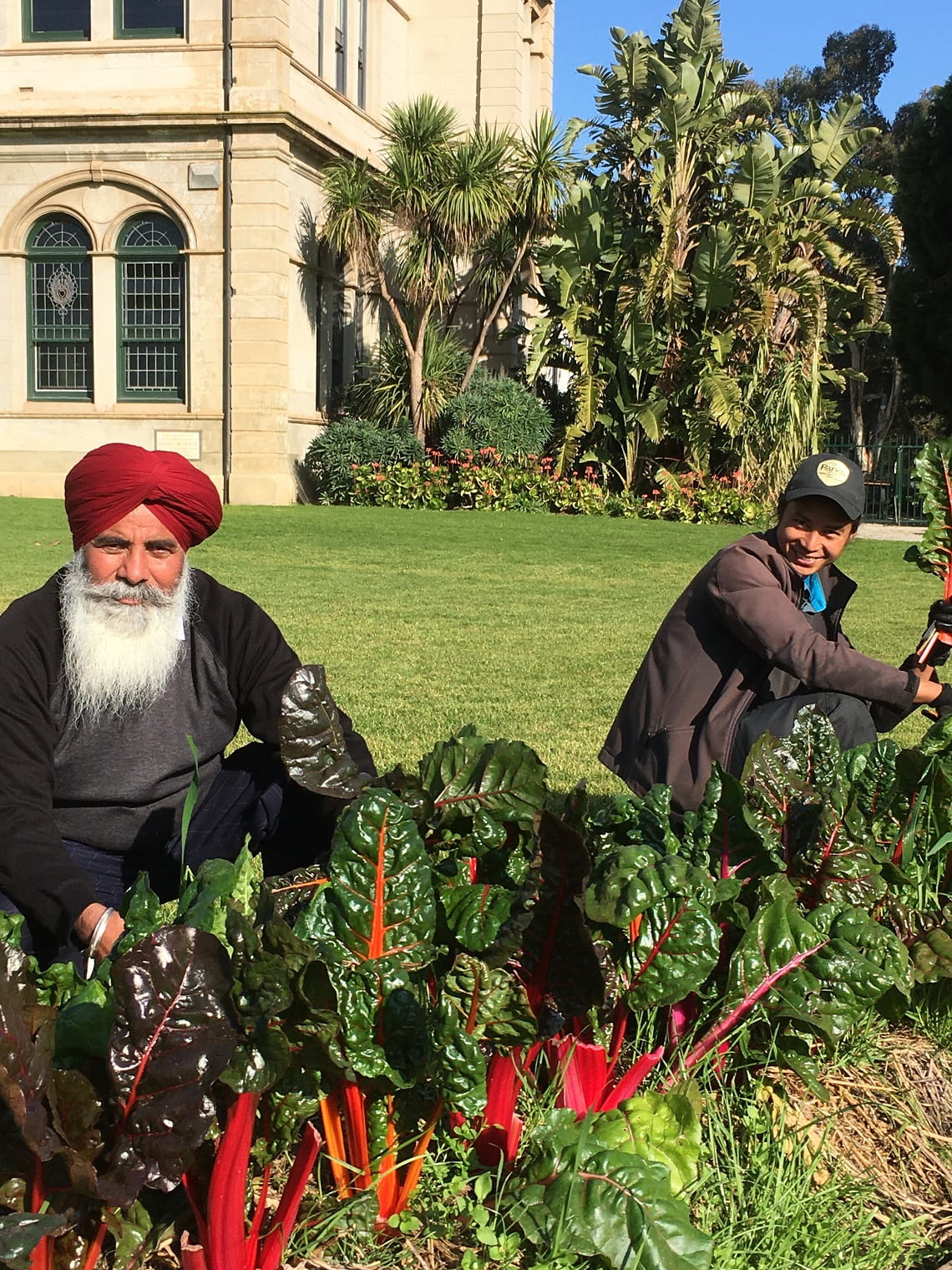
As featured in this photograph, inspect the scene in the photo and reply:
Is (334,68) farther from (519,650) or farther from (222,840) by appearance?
(222,840)

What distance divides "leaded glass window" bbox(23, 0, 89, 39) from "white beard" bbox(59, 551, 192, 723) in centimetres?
2198

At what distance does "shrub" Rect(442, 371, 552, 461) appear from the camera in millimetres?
20516

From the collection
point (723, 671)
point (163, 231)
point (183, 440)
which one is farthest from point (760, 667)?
point (163, 231)

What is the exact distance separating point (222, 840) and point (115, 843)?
0.83 feet

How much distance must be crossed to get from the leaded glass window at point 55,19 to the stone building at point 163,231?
32mm

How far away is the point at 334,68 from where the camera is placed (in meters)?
24.0

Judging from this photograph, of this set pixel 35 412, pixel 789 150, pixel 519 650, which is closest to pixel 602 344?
pixel 789 150

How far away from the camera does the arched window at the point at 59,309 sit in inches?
871

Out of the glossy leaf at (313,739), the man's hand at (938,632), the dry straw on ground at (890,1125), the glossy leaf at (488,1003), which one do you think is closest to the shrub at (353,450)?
the man's hand at (938,632)

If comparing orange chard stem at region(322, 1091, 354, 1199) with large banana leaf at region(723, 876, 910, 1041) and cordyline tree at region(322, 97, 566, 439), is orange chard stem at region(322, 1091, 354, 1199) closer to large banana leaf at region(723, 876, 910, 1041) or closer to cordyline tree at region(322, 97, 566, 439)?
large banana leaf at region(723, 876, 910, 1041)

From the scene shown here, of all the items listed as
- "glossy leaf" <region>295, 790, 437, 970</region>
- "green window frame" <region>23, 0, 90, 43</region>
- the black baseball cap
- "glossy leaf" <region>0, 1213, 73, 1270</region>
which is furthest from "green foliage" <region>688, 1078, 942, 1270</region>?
"green window frame" <region>23, 0, 90, 43</region>

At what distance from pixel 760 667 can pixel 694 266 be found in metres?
17.3

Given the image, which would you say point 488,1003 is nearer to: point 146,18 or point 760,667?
point 760,667

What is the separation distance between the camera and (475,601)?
35.7 ft
